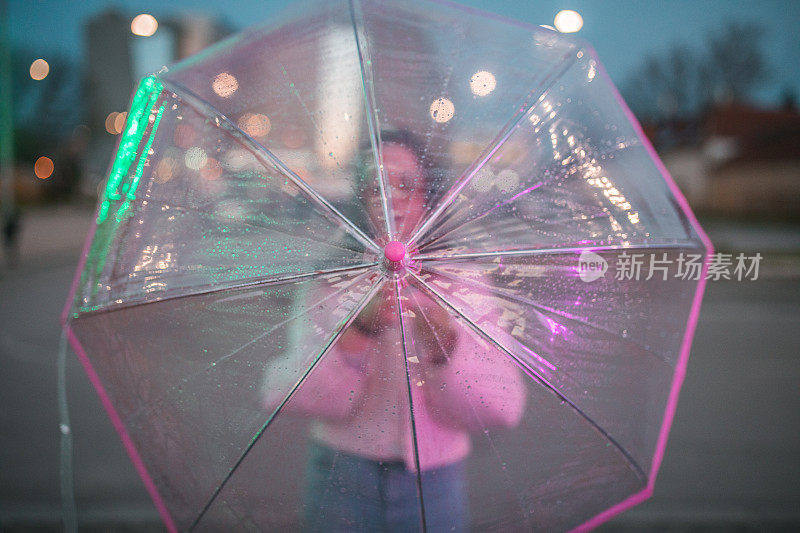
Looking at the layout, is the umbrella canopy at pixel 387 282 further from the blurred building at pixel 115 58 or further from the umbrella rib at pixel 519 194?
the blurred building at pixel 115 58

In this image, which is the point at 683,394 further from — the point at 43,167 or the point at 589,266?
the point at 43,167

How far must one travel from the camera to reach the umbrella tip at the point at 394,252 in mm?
1594


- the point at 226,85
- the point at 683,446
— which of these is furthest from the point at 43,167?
the point at 226,85

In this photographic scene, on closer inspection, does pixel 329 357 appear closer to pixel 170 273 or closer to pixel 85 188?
pixel 170 273

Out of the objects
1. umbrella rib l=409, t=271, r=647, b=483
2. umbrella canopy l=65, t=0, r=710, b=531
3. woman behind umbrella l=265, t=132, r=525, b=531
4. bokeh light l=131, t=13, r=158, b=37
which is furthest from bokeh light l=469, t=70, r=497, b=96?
bokeh light l=131, t=13, r=158, b=37

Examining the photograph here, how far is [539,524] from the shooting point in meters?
1.85

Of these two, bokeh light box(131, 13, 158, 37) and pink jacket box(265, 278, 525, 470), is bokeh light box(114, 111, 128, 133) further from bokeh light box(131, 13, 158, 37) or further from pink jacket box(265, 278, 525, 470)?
bokeh light box(131, 13, 158, 37)

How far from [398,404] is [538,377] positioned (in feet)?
1.36

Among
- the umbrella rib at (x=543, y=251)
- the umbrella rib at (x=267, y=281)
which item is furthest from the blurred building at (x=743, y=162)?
the umbrella rib at (x=267, y=281)

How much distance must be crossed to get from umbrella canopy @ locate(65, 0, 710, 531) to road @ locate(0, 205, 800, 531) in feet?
6.48

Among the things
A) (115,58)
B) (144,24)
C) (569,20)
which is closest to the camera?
(569,20)

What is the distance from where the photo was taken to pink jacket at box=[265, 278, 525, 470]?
171 cm

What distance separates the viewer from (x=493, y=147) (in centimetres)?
177

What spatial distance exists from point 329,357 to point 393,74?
84 cm
